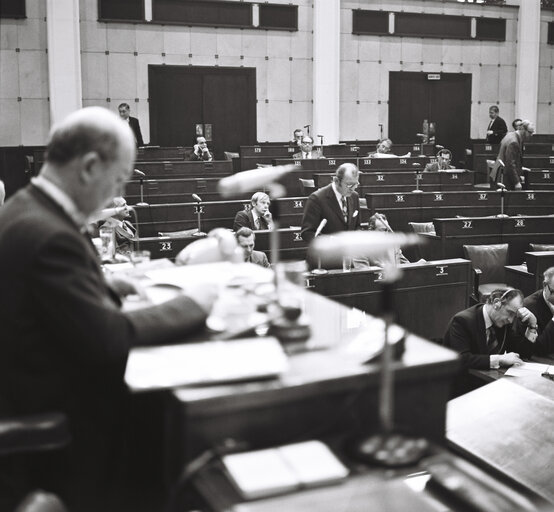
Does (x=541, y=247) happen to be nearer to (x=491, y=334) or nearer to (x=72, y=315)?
(x=491, y=334)

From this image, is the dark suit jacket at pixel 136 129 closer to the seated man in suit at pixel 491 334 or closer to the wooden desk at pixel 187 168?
the wooden desk at pixel 187 168

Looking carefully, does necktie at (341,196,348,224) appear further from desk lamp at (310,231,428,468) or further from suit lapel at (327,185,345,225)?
desk lamp at (310,231,428,468)

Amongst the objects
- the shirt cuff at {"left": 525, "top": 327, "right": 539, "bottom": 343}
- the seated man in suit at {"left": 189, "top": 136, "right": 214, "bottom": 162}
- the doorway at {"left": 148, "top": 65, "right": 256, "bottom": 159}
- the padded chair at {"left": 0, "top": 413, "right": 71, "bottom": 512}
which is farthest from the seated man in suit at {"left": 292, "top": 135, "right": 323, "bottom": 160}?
the padded chair at {"left": 0, "top": 413, "right": 71, "bottom": 512}

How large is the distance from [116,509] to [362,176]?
874cm

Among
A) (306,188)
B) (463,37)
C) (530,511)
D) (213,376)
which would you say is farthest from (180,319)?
(463,37)

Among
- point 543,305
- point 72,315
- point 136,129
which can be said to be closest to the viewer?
point 72,315

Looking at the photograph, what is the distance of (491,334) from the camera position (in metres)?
5.21

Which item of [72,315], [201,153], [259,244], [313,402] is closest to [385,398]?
[313,402]

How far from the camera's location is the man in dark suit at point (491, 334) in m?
4.95

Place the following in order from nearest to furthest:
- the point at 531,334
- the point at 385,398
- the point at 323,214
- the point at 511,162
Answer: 1. the point at 385,398
2. the point at 531,334
3. the point at 323,214
4. the point at 511,162

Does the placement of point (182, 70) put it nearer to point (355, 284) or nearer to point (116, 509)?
point (355, 284)

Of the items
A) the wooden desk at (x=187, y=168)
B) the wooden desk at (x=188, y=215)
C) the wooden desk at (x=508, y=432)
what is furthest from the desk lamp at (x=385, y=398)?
the wooden desk at (x=187, y=168)

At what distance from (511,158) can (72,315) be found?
10.2 metres

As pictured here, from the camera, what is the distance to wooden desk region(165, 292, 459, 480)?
4.45 ft
